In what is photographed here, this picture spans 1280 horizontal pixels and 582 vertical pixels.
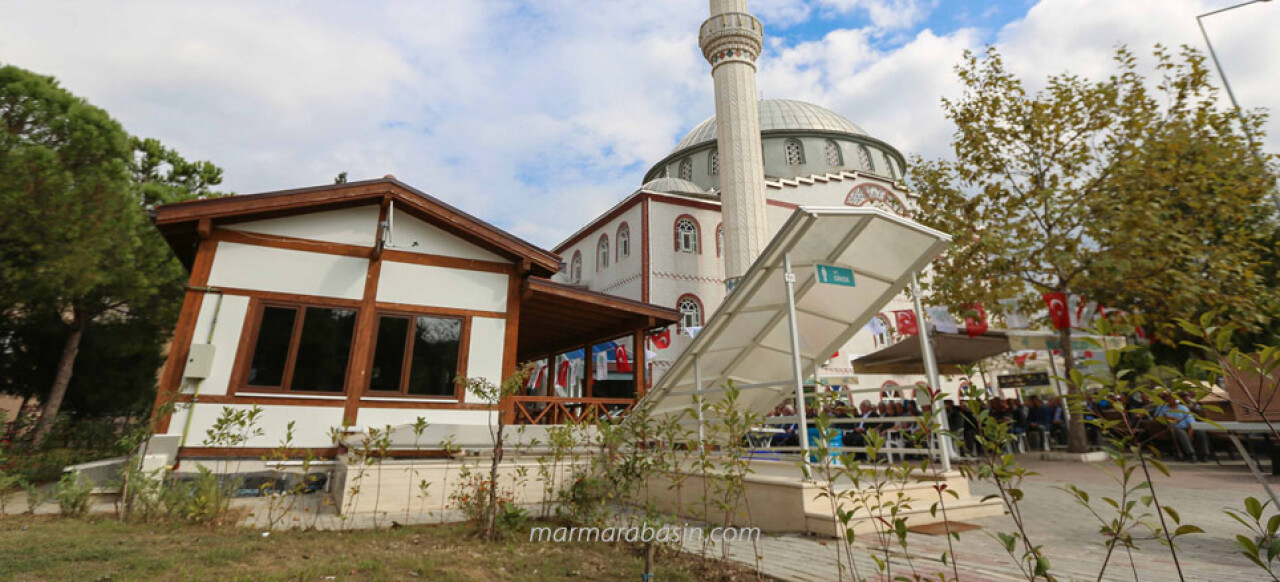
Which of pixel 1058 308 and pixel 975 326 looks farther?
pixel 975 326

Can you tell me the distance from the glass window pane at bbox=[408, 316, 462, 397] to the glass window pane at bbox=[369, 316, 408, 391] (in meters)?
0.19

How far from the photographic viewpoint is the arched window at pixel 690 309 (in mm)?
26375

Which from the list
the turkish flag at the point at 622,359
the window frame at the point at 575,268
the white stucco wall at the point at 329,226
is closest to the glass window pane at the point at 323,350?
the white stucco wall at the point at 329,226

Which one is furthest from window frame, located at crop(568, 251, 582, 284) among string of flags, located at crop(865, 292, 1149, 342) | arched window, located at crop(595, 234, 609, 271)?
string of flags, located at crop(865, 292, 1149, 342)

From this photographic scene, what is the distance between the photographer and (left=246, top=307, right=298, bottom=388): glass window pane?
839cm

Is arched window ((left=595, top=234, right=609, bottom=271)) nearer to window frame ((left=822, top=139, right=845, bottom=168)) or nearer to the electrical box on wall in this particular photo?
window frame ((left=822, top=139, right=845, bottom=168))

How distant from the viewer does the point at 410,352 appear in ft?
30.2

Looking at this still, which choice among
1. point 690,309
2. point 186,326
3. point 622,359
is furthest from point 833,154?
point 186,326

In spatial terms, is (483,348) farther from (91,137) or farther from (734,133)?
(734,133)

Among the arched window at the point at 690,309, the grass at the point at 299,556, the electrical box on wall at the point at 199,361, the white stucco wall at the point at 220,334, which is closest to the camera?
the grass at the point at 299,556

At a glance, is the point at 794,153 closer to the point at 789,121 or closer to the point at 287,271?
the point at 789,121

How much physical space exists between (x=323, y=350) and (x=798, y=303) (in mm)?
6919

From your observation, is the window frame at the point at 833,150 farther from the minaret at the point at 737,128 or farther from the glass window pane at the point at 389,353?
the glass window pane at the point at 389,353

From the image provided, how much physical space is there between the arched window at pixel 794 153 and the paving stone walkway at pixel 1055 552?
30.1m
